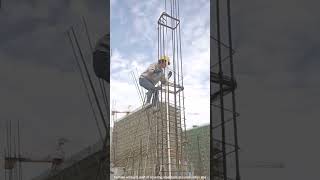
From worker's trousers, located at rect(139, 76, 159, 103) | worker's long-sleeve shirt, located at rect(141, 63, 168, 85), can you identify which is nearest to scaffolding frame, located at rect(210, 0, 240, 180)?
worker's trousers, located at rect(139, 76, 159, 103)

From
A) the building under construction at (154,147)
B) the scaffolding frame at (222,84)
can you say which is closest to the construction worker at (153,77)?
the building under construction at (154,147)

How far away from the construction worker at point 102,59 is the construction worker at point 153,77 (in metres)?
4.16

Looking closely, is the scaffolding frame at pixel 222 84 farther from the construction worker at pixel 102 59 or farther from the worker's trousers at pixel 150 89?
the worker's trousers at pixel 150 89

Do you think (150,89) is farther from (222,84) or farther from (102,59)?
(102,59)

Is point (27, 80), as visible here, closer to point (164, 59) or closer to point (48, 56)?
point (48, 56)

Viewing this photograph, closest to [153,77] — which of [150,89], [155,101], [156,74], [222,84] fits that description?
[156,74]

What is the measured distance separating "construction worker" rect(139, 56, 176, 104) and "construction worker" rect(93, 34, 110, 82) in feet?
13.6

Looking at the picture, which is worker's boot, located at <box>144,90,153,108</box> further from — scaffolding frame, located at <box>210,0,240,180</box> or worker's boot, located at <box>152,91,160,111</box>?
scaffolding frame, located at <box>210,0,240,180</box>

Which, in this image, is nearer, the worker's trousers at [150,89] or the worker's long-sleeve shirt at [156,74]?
the worker's trousers at [150,89]

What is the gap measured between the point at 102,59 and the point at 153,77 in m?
4.84

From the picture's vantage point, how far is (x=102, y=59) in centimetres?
191

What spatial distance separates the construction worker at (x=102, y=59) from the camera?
1887mm

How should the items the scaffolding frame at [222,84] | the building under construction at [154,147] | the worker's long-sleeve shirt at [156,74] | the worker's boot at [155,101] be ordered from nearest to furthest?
the scaffolding frame at [222,84] < the building under construction at [154,147] < the worker's long-sleeve shirt at [156,74] < the worker's boot at [155,101]

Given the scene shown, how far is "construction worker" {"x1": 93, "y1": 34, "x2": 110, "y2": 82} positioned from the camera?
74.3 inches
